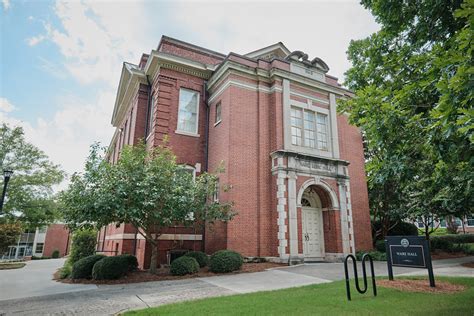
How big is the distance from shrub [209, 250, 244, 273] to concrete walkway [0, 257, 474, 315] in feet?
1.84

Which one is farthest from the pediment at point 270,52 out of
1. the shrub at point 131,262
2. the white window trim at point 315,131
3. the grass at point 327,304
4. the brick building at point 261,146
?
the grass at point 327,304

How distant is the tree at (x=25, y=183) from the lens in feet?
86.6

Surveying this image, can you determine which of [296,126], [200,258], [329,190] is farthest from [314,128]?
[200,258]

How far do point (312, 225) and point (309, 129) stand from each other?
5.02 meters

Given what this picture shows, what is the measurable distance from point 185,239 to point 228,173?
3.67 m

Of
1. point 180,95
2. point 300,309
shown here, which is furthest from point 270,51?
point 300,309

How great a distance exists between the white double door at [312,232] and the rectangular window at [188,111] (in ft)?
24.1

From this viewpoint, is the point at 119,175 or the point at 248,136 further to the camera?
the point at 248,136

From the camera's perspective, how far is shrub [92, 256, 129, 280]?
10602 millimetres

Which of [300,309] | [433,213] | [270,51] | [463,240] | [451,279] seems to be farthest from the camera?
[463,240]

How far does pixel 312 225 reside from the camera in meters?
15.5

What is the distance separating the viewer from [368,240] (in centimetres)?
1664

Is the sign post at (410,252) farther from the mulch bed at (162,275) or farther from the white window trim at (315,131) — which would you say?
the white window trim at (315,131)

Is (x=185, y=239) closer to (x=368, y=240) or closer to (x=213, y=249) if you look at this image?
(x=213, y=249)
